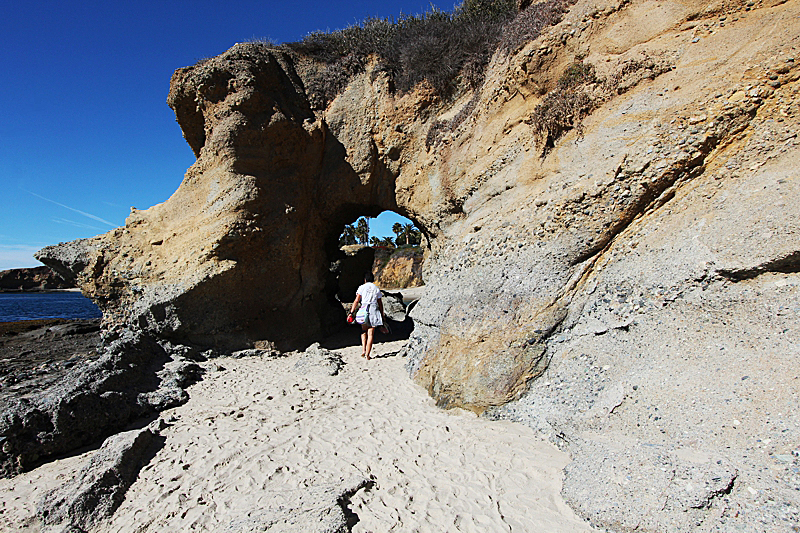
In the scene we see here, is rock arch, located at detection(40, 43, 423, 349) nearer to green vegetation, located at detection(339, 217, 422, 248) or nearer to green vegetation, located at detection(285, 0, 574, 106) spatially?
green vegetation, located at detection(285, 0, 574, 106)

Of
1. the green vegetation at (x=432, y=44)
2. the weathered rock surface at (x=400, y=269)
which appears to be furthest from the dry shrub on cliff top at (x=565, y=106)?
the weathered rock surface at (x=400, y=269)

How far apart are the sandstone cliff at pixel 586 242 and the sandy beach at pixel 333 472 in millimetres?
409

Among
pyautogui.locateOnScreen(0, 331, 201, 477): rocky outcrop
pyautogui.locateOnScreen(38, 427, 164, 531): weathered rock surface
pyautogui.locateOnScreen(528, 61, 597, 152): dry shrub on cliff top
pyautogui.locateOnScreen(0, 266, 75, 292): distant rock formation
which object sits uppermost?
pyautogui.locateOnScreen(0, 266, 75, 292): distant rock formation

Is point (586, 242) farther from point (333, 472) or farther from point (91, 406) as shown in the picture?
point (91, 406)

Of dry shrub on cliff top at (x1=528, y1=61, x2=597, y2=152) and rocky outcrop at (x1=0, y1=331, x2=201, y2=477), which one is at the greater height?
dry shrub on cliff top at (x1=528, y1=61, x2=597, y2=152)

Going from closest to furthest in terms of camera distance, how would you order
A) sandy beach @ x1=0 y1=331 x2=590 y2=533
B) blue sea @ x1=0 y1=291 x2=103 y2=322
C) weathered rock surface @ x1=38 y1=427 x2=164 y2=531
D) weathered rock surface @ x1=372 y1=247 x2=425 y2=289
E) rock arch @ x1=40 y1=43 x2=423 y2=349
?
sandy beach @ x1=0 y1=331 x2=590 y2=533 → weathered rock surface @ x1=38 y1=427 x2=164 y2=531 → rock arch @ x1=40 y1=43 x2=423 y2=349 → blue sea @ x1=0 y1=291 x2=103 y2=322 → weathered rock surface @ x1=372 y1=247 x2=425 y2=289

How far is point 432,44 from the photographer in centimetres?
798

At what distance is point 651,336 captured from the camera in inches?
152

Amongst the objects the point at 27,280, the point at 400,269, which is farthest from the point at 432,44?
the point at 27,280

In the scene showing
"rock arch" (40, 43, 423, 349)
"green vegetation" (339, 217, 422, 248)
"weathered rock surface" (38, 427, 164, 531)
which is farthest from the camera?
"green vegetation" (339, 217, 422, 248)

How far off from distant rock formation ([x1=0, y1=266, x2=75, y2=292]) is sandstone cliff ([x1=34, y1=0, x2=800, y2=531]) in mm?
74011

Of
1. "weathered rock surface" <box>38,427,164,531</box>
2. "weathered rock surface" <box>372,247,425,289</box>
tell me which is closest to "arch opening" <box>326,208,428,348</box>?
"weathered rock surface" <box>372,247,425,289</box>

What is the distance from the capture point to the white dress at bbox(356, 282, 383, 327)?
25.0 ft

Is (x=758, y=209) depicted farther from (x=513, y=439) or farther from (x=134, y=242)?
(x=134, y=242)
